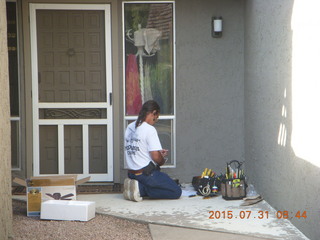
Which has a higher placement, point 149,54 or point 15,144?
point 149,54

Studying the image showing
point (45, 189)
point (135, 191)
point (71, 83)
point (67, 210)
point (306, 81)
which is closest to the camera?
point (306, 81)

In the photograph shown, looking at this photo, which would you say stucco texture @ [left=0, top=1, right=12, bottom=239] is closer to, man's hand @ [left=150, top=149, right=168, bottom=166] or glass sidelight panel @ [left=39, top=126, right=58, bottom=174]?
man's hand @ [left=150, top=149, right=168, bottom=166]

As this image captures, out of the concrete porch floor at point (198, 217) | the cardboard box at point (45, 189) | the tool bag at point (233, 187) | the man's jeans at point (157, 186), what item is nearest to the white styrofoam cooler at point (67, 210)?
the cardboard box at point (45, 189)

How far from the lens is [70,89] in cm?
829

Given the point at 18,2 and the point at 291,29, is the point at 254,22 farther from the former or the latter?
the point at 18,2

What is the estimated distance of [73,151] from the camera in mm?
8383

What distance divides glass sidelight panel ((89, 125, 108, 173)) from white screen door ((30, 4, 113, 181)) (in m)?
0.01

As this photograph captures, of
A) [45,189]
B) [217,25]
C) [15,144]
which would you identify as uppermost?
[217,25]

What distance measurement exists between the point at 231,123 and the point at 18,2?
3544 millimetres

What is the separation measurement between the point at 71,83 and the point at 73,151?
996mm

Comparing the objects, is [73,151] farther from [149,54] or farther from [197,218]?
[197,218]

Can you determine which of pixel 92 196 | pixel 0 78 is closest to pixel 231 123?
pixel 92 196

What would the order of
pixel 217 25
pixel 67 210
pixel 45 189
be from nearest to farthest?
1. pixel 67 210
2. pixel 45 189
3. pixel 217 25

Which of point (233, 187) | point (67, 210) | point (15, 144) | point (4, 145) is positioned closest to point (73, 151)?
point (15, 144)
